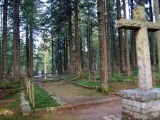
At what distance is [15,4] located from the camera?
17.9 meters

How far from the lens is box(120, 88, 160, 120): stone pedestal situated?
4840mm

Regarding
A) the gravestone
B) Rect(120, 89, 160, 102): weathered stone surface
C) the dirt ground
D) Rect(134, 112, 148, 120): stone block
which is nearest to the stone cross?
the gravestone

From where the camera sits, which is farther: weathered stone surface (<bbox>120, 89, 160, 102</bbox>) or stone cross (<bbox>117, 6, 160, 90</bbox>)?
stone cross (<bbox>117, 6, 160, 90</bbox>)

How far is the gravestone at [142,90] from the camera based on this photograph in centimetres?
488

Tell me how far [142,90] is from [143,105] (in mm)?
518

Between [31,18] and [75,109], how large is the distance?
71.4 feet

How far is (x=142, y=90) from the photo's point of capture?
5199mm

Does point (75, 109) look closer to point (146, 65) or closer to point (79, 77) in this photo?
point (146, 65)

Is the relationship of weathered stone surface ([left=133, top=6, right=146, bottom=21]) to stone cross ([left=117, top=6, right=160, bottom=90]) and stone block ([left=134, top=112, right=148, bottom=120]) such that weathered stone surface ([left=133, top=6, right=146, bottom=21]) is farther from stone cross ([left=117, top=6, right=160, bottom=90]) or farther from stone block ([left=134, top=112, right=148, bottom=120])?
stone block ([left=134, top=112, right=148, bottom=120])

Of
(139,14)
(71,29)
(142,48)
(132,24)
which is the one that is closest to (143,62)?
(142,48)

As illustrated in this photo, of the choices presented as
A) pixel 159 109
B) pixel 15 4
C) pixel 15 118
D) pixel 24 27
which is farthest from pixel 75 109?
pixel 24 27

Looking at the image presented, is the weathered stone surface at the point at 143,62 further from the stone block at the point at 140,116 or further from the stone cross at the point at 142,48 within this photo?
the stone block at the point at 140,116

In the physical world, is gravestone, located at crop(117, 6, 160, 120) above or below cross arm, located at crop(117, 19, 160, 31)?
below

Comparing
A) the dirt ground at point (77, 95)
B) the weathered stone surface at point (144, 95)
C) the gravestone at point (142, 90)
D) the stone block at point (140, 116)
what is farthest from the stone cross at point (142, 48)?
the dirt ground at point (77, 95)
